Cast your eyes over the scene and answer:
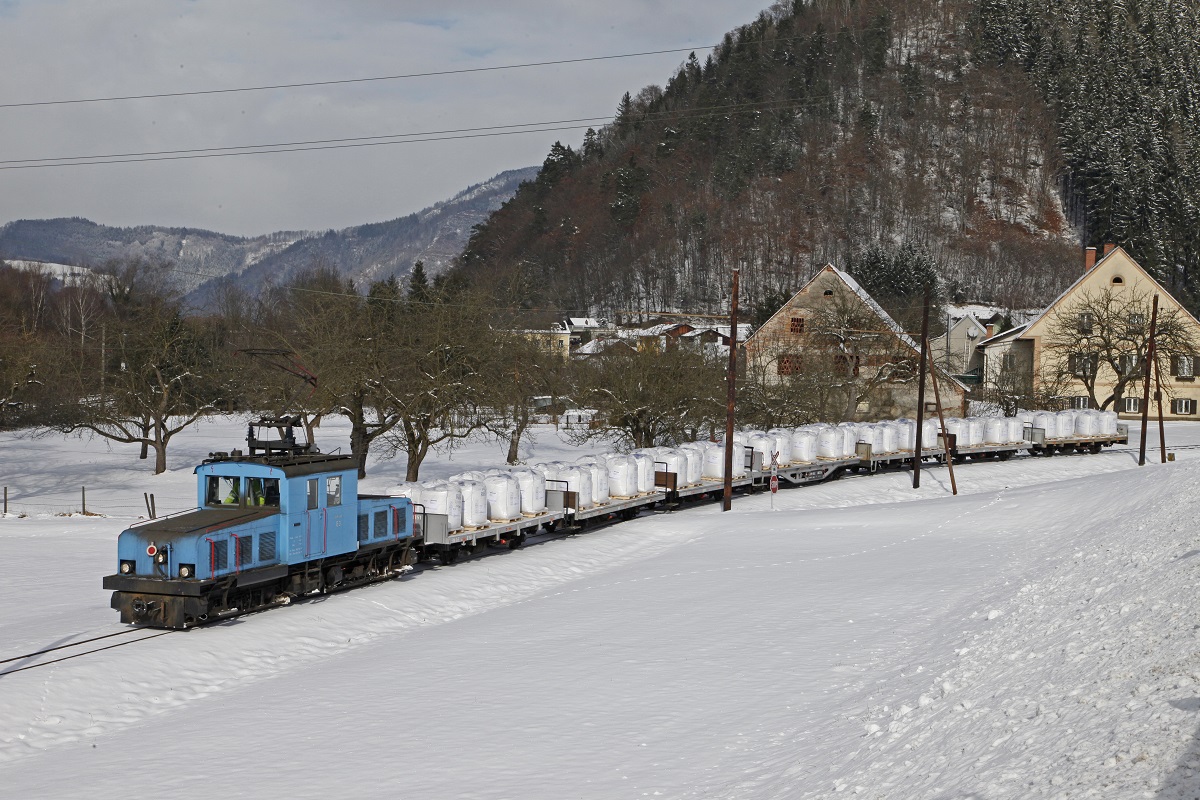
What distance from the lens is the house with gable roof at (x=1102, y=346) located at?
220ft

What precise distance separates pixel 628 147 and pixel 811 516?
512ft

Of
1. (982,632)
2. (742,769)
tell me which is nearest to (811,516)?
(982,632)

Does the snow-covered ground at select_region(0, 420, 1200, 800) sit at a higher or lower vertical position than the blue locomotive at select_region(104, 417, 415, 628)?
lower

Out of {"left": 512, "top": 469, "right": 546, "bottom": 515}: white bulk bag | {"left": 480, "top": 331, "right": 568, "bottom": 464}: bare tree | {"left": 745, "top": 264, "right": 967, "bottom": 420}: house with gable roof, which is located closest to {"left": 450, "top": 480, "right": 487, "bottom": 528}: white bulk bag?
{"left": 512, "top": 469, "right": 546, "bottom": 515}: white bulk bag

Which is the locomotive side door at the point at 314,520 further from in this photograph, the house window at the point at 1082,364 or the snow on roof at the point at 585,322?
the snow on roof at the point at 585,322

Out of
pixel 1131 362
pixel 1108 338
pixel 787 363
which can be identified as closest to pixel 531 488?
pixel 787 363

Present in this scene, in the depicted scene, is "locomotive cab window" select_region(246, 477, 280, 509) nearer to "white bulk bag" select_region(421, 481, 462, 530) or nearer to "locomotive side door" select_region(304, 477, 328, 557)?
"locomotive side door" select_region(304, 477, 328, 557)

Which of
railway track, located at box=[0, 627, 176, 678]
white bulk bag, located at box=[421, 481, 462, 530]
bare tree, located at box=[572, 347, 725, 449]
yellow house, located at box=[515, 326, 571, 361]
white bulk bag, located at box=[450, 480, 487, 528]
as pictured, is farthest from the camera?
yellow house, located at box=[515, 326, 571, 361]

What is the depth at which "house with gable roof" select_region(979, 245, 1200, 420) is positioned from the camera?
6694cm

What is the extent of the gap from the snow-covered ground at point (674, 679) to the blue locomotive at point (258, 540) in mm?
581

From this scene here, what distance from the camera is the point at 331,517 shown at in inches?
817

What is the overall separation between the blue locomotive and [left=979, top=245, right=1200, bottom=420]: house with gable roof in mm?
56659

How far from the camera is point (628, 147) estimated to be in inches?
7092

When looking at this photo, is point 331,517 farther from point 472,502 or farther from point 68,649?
point 68,649
